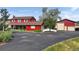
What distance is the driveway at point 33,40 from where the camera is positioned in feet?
34.9

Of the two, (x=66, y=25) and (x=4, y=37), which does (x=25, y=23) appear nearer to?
(x=4, y=37)

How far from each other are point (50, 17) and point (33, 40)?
1.44 ft

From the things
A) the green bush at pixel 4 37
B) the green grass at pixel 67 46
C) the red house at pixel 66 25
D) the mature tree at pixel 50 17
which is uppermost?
the mature tree at pixel 50 17

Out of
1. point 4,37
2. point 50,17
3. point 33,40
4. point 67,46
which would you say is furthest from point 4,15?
point 67,46

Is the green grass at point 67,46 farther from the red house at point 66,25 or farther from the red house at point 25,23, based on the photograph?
the red house at point 25,23

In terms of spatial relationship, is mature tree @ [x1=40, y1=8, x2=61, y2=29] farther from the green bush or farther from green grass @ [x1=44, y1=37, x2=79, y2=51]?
the green bush

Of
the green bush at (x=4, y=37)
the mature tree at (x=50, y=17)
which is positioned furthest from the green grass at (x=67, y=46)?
the green bush at (x=4, y=37)

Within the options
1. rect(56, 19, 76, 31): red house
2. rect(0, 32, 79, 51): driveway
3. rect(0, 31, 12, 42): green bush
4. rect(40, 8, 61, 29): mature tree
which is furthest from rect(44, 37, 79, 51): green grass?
rect(0, 31, 12, 42): green bush

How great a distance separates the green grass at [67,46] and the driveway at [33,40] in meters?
0.06

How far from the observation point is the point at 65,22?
1070 cm

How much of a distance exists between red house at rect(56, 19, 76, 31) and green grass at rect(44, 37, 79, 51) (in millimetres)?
184

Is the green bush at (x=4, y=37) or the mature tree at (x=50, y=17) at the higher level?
the mature tree at (x=50, y=17)

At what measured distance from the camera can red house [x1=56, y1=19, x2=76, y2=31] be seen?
35.1 feet
